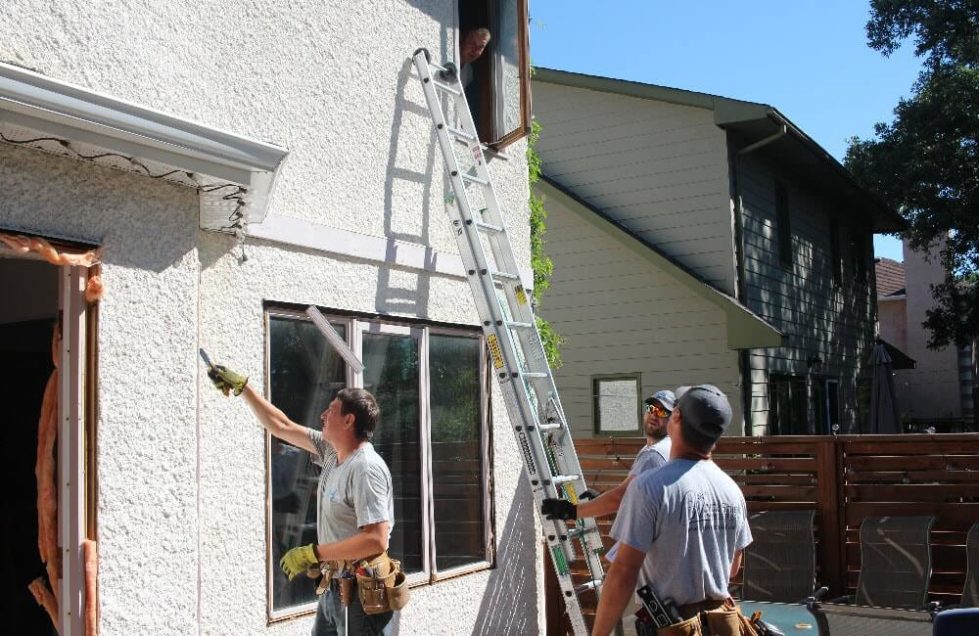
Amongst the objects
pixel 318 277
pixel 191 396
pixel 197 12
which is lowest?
pixel 191 396

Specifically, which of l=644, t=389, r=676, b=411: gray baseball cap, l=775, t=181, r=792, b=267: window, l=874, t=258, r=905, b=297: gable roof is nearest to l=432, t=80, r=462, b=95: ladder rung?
l=644, t=389, r=676, b=411: gray baseball cap

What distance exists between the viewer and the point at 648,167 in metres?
14.2

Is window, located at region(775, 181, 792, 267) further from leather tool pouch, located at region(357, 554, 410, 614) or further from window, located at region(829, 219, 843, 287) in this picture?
leather tool pouch, located at region(357, 554, 410, 614)

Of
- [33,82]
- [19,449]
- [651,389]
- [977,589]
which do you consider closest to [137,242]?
[33,82]

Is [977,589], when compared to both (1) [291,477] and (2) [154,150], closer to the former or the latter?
(1) [291,477]

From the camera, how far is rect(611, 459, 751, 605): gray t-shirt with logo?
142 inches

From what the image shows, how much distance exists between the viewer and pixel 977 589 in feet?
23.0

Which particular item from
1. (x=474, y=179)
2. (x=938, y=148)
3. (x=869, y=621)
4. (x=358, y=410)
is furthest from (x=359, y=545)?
(x=938, y=148)

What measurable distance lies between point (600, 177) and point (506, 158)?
7.05 m

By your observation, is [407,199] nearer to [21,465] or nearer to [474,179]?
[474,179]

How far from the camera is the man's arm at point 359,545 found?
4.27 metres

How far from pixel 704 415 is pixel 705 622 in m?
Result: 0.73

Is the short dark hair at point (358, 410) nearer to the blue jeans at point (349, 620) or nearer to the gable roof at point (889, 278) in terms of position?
the blue jeans at point (349, 620)

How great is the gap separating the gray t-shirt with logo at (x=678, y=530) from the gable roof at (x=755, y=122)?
10.1 metres
